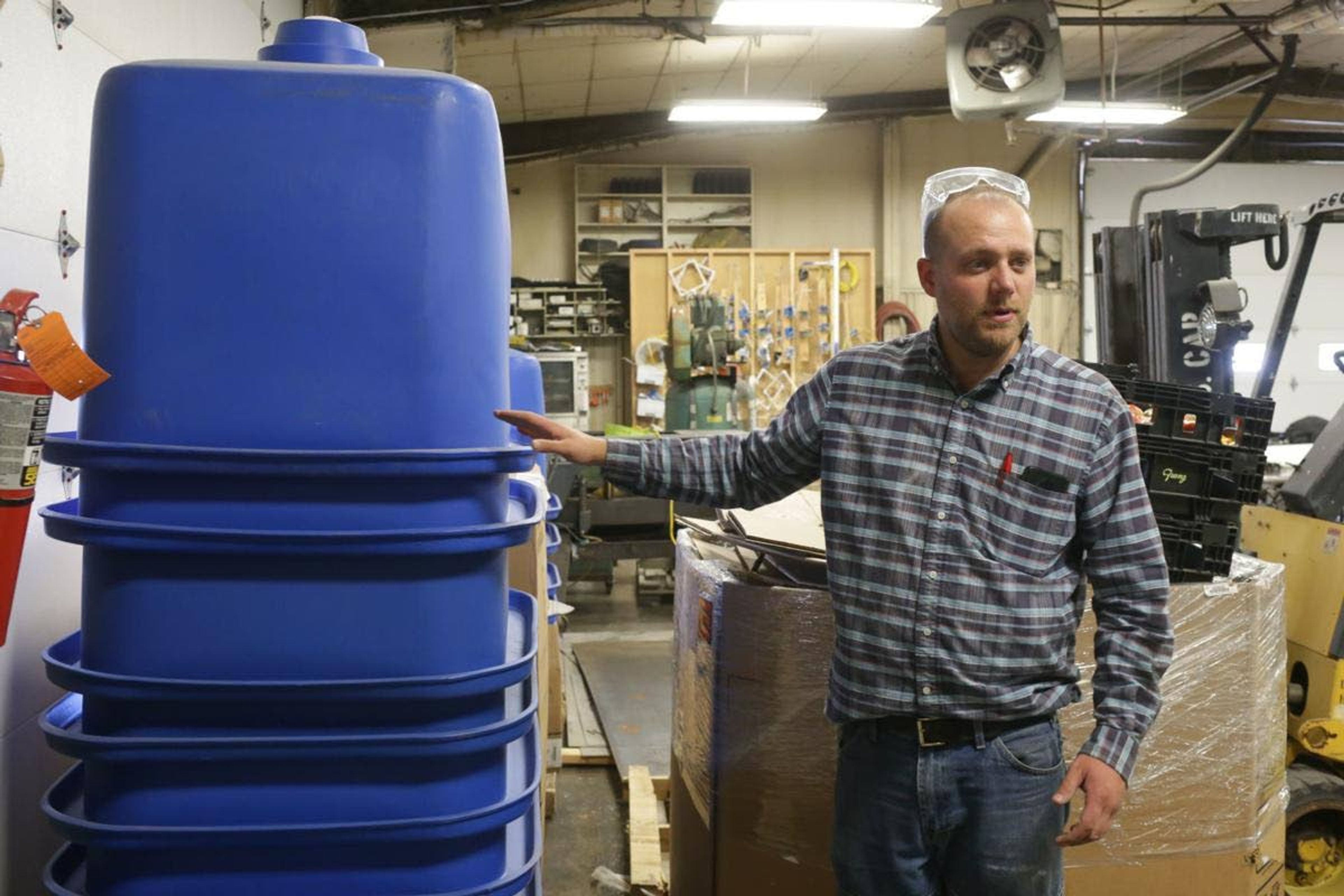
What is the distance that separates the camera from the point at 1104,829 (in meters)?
1.54

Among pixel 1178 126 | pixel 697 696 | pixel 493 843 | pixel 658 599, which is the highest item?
pixel 1178 126

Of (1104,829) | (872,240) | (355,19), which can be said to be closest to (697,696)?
(1104,829)

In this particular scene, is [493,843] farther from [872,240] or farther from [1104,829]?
[872,240]

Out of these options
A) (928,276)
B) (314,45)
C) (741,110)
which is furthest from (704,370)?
(314,45)

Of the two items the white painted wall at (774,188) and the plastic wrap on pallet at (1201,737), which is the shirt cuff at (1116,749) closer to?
the plastic wrap on pallet at (1201,737)

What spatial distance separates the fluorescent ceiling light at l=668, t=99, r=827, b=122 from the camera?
703cm

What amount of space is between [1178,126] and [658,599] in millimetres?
6307

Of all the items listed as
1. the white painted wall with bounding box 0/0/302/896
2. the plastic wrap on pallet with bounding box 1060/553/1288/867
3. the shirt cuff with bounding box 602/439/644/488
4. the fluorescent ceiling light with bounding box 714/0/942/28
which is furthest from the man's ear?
the fluorescent ceiling light with bounding box 714/0/942/28

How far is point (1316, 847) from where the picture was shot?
320 centimetres

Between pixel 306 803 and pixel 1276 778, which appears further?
pixel 1276 778

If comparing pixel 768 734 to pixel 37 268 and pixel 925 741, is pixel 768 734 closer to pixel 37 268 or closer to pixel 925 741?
pixel 925 741

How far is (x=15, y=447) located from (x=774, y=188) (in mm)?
8997

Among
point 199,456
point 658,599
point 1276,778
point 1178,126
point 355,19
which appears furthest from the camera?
point 1178,126

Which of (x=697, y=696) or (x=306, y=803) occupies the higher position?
(x=306, y=803)
